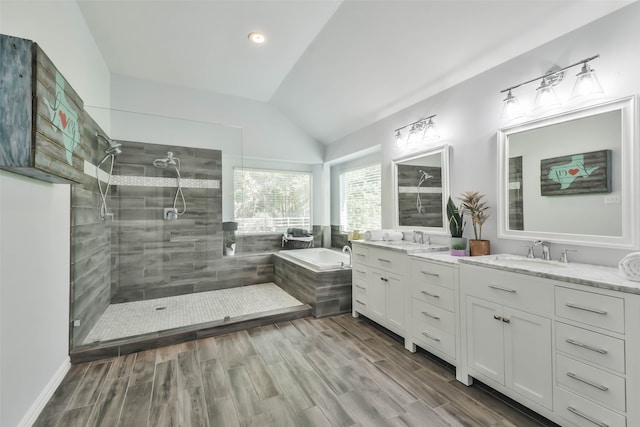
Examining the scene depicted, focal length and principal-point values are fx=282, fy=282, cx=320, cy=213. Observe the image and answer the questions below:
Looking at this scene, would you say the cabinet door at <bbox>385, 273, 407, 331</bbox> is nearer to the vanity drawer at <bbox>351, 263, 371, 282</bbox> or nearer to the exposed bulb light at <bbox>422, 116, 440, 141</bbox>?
the vanity drawer at <bbox>351, 263, 371, 282</bbox>

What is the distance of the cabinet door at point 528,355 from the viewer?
1.57 meters

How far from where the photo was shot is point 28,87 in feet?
4.71

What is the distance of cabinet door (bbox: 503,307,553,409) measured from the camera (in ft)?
5.15

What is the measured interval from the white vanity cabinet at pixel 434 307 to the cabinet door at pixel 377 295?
362 millimetres

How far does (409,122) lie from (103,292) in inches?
152

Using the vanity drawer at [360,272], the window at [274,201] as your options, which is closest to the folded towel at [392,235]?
the vanity drawer at [360,272]

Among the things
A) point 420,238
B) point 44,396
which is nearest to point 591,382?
point 420,238

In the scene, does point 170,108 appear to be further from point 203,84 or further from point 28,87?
point 28,87

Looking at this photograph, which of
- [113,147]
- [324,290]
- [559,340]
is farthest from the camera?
[324,290]

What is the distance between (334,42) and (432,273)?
244 cm

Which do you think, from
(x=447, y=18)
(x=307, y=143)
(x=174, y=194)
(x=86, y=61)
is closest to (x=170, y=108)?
(x=86, y=61)

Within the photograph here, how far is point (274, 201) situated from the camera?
5039 millimetres

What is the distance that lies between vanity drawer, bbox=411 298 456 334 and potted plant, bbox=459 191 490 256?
547mm

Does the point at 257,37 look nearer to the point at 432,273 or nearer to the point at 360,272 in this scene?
the point at 360,272
